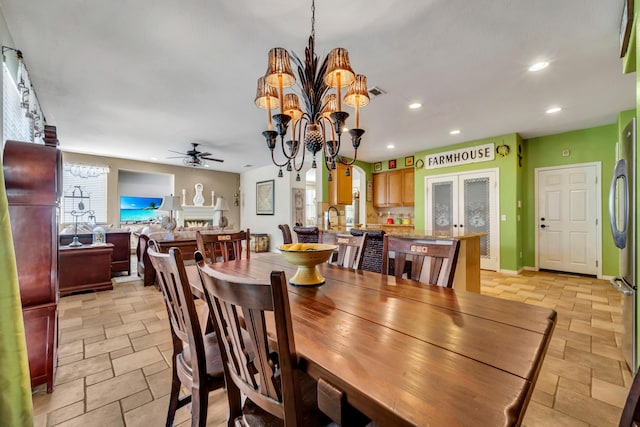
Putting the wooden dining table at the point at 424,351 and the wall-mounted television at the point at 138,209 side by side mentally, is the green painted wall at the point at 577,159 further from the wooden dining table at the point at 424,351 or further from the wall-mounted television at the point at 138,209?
the wall-mounted television at the point at 138,209

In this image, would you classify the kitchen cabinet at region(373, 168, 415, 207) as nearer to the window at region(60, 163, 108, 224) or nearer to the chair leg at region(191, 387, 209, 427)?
the chair leg at region(191, 387, 209, 427)

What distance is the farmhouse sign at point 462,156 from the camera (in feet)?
16.5

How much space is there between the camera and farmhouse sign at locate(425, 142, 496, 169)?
5039 mm

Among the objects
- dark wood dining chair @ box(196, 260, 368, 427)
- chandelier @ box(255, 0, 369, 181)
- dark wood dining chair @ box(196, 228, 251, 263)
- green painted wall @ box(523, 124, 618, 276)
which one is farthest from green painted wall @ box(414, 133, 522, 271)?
dark wood dining chair @ box(196, 260, 368, 427)

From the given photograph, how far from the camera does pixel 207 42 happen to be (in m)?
2.25

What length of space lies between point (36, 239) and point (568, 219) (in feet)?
22.1

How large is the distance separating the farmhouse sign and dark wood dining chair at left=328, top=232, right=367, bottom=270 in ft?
13.9

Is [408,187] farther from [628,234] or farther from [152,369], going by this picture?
[152,369]

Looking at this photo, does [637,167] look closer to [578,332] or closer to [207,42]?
[578,332]

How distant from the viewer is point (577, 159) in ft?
15.3

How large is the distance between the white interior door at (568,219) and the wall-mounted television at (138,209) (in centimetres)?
870

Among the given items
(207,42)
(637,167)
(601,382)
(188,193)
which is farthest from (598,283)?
(188,193)

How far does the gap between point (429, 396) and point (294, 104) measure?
85.3 inches

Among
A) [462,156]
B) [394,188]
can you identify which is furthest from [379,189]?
[462,156]
